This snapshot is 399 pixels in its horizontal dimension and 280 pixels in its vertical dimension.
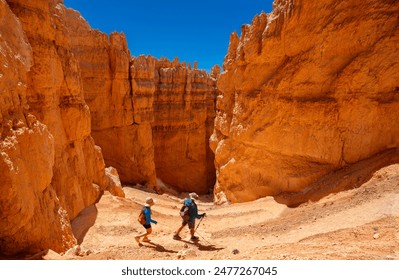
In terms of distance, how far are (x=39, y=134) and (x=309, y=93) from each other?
8460 millimetres

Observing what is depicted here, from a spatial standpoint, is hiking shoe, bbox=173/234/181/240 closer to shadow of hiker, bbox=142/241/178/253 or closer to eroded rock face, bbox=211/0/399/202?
shadow of hiker, bbox=142/241/178/253

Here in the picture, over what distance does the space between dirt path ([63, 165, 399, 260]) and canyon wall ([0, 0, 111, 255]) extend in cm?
88

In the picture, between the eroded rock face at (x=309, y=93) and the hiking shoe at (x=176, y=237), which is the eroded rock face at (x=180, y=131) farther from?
the hiking shoe at (x=176, y=237)

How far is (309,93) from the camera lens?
10219 millimetres

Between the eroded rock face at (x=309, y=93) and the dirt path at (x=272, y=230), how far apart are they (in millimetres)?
1424

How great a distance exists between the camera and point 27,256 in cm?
521

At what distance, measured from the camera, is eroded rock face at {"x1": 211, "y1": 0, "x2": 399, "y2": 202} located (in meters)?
8.74

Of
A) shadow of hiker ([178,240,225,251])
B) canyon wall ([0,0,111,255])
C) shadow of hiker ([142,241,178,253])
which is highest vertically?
canyon wall ([0,0,111,255])

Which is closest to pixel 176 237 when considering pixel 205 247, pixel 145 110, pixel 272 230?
pixel 205 247

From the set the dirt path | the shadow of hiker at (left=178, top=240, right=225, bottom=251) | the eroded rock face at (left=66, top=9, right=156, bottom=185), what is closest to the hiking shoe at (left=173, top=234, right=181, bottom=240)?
the dirt path

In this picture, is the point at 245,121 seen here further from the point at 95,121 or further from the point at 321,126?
the point at 95,121

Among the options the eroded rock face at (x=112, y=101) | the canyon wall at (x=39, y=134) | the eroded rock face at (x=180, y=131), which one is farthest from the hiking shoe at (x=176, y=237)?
the eroded rock face at (x=180, y=131)

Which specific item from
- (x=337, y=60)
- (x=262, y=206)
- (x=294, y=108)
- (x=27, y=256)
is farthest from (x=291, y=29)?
(x=27, y=256)

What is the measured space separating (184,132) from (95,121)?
9.73m
